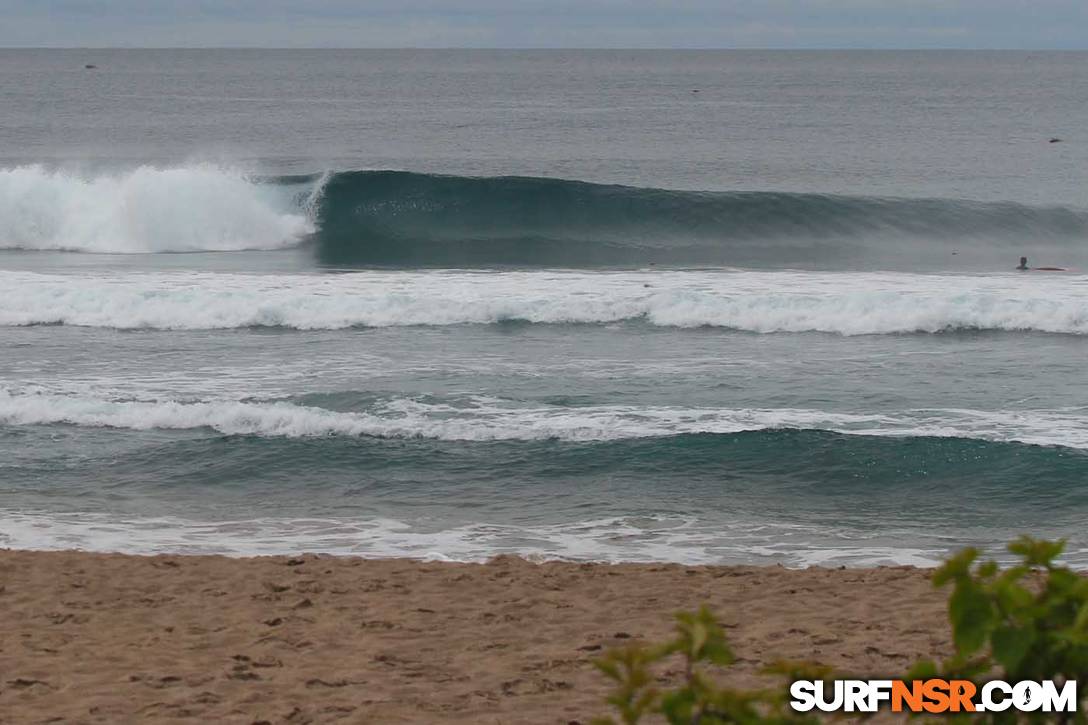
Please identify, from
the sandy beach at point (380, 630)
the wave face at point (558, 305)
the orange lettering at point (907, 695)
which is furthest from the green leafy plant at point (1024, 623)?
the wave face at point (558, 305)

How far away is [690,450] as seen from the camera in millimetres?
12578

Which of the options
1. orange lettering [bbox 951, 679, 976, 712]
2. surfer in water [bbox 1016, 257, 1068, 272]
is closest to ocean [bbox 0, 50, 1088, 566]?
surfer in water [bbox 1016, 257, 1068, 272]

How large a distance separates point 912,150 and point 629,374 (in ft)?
127

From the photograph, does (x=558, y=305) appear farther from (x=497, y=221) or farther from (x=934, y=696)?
(x=934, y=696)

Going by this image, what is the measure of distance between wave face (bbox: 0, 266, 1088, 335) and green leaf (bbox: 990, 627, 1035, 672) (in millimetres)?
18016

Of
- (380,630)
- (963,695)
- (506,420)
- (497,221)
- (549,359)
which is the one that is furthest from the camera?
(497,221)

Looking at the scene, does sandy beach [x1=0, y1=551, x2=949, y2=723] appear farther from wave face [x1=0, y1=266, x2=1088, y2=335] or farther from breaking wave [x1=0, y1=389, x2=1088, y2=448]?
wave face [x1=0, y1=266, x2=1088, y2=335]

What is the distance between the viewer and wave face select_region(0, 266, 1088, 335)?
20.2m

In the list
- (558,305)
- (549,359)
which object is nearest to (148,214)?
(558,305)

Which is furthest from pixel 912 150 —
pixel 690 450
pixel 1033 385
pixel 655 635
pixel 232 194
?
pixel 655 635

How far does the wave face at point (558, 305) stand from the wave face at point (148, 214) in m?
7.20

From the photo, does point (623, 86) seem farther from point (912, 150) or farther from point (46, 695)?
point (46, 695)

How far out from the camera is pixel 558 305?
2134cm

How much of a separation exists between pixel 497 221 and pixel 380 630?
26482 mm
